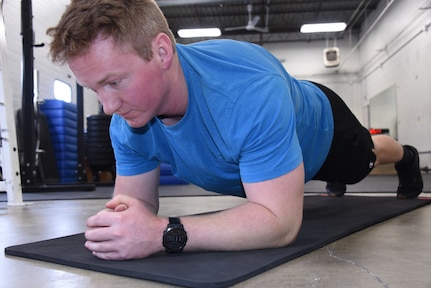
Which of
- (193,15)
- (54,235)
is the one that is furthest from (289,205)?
(193,15)

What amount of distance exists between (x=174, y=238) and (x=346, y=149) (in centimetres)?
99

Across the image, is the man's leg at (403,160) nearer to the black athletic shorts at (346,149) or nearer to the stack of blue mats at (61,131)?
the black athletic shorts at (346,149)

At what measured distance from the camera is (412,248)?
1.31m

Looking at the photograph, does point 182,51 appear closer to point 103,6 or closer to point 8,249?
point 103,6

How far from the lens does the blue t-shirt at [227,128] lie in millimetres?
1106

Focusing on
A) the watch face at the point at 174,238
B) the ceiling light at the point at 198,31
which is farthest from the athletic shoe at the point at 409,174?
the ceiling light at the point at 198,31

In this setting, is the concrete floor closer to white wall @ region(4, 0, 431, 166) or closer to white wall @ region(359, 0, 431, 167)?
white wall @ region(4, 0, 431, 166)

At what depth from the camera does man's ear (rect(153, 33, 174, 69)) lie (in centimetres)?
106

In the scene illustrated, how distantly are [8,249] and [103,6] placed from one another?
0.84 meters

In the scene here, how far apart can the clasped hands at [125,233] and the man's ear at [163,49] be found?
0.37 meters

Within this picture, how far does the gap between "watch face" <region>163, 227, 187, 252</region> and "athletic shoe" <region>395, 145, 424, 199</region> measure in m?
1.64

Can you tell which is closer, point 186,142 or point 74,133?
point 186,142

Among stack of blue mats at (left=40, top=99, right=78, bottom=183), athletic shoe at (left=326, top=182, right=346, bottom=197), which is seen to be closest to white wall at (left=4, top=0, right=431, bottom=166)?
stack of blue mats at (left=40, top=99, right=78, bottom=183)

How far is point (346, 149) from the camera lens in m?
1.80
